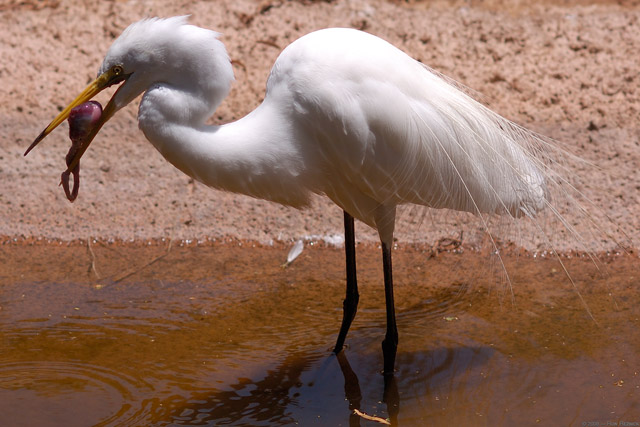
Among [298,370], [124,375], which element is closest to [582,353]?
[298,370]

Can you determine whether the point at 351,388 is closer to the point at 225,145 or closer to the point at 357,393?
the point at 357,393

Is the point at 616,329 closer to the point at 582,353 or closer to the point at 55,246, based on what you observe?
the point at 582,353

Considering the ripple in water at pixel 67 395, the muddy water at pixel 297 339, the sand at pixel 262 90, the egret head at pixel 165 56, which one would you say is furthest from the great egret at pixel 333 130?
the sand at pixel 262 90

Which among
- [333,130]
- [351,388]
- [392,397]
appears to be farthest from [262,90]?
[392,397]

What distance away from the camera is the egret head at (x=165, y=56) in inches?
107

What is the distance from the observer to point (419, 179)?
311 centimetres

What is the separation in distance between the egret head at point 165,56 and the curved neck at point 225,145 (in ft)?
0.22

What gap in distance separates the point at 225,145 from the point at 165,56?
36cm

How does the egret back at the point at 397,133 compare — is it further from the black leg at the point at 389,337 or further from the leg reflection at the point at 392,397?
the leg reflection at the point at 392,397

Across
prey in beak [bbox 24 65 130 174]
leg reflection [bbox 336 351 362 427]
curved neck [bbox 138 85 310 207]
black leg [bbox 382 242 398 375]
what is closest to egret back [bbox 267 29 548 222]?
curved neck [bbox 138 85 310 207]

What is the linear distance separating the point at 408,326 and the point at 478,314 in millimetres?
322

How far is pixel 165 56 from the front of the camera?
2.73m

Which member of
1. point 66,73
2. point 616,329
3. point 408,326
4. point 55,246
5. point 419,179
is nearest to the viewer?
point 419,179

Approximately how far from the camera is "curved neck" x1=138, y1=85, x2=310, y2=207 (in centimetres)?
273
